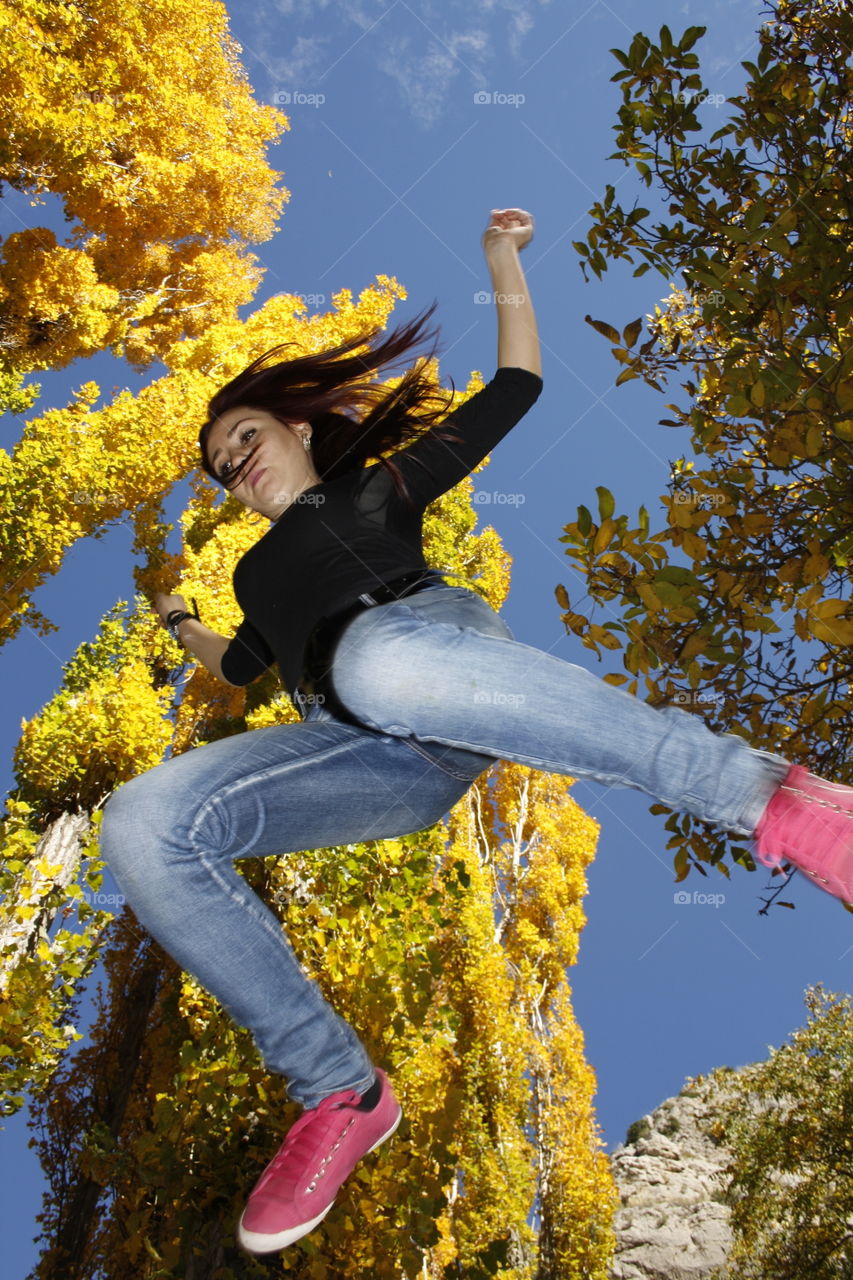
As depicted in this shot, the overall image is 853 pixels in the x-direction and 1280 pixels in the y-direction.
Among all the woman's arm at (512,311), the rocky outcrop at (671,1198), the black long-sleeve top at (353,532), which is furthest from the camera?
the rocky outcrop at (671,1198)

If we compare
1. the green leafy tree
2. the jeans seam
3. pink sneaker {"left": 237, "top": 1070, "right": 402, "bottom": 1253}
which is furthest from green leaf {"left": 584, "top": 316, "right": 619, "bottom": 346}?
pink sneaker {"left": 237, "top": 1070, "right": 402, "bottom": 1253}

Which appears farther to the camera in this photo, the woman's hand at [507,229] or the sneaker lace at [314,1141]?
the woman's hand at [507,229]

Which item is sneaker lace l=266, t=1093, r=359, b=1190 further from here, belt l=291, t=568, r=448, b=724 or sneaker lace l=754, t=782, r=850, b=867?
sneaker lace l=754, t=782, r=850, b=867

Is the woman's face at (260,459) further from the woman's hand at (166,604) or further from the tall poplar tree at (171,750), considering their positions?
the tall poplar tree at (171,750)

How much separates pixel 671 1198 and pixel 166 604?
2487 centimetres

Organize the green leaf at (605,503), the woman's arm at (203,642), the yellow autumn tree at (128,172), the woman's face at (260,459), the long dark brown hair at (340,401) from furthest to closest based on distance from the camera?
the yellow autumn tree at (128,172), the green leaf at (605,503), the woman's arm at (203,642), the long dark brown hair at (340,401), the woman's face at (260,459)

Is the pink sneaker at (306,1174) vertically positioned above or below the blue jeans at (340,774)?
below

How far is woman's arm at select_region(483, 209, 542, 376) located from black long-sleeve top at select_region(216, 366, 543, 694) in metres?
0.05

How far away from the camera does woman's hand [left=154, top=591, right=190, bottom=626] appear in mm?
2934

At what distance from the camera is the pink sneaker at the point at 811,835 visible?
1.75 meters

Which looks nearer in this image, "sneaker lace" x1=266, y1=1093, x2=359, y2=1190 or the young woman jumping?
the young woman jumping

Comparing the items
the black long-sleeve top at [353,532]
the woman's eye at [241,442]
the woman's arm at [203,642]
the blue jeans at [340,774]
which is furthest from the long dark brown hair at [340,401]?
the blue jeans at [340,774]

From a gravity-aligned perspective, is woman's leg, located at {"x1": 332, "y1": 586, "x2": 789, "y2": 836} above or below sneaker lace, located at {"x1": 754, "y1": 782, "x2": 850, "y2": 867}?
above

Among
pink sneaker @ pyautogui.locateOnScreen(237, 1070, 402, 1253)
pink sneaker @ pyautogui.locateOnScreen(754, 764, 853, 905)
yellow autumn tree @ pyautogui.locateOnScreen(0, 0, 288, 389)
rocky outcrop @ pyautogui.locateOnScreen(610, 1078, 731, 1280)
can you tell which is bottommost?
rocky outcrop @ pyautogui.locateOnScreen(610, 1078, 731, 1280)
